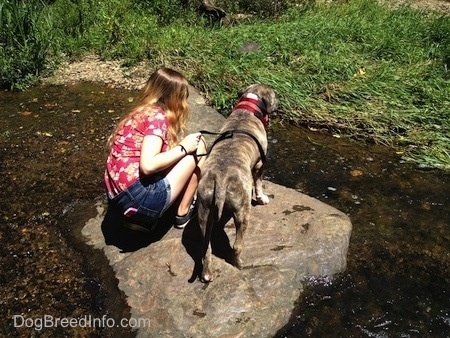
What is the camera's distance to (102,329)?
9.90 feet

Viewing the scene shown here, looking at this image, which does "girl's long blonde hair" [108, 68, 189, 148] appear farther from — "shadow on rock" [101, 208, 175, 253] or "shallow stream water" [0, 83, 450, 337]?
"shallow stream water" [0, 83, 450, 337]

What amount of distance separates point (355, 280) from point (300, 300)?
50 cm

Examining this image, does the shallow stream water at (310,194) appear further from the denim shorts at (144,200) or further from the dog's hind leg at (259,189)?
the dog's hind leg at (259,189)

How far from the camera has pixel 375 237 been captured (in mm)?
3910

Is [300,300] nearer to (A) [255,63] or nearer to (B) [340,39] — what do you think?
(A) [255,63]

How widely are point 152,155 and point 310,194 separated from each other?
75.5 inches

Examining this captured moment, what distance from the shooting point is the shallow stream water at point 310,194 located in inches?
125

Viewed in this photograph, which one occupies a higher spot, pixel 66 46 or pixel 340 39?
pixel 340 39

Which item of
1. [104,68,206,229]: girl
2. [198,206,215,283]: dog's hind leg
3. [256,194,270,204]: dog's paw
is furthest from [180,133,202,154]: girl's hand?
[256,194,270,204]: dog's paw

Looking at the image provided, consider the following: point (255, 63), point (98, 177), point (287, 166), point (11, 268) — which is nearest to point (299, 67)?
point (255, 63)

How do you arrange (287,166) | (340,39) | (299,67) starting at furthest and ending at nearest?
(340,39) < (299,67) < (287,166)

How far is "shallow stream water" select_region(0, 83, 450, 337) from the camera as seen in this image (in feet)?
10.4

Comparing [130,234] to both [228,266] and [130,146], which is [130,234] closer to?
[130,146]

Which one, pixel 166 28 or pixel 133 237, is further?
pixel 166 28
